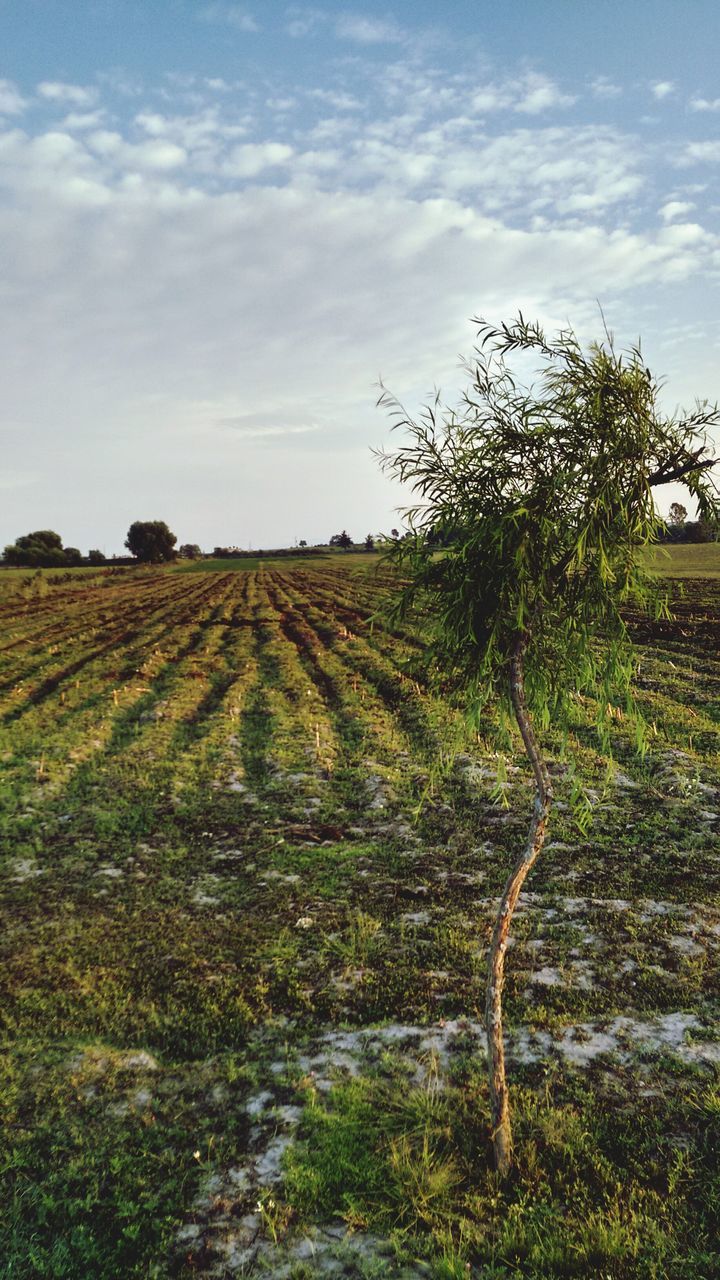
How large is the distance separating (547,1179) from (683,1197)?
3.48ft

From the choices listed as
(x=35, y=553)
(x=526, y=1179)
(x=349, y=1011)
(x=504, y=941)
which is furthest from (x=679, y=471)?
(x=35, y=553)

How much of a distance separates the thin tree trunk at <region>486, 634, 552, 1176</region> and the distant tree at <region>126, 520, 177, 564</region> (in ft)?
581

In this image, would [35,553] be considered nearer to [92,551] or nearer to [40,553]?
[40,553]

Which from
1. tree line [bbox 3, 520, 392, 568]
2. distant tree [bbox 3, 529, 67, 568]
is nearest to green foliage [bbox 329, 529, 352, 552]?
tree line [bbox 3, 520, 392, 568]

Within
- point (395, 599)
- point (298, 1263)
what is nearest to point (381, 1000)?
point (298, 1263)

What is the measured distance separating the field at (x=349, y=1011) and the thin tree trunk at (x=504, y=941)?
38 cm

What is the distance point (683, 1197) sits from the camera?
5.18m

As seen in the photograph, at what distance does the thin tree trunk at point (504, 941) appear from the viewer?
18.1ft

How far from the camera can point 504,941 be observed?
5.73 meters

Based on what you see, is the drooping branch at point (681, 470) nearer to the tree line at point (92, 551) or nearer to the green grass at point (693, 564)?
the green grass at point (693, 564)

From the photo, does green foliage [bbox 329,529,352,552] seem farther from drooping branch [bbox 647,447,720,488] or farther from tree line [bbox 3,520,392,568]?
drooping branch [bbox 647,447,720,488]

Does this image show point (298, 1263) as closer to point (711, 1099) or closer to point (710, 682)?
point (711, 1099)

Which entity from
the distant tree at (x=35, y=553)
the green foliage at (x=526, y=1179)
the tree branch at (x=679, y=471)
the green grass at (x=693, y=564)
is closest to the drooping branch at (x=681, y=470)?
the tree branch at (x=679, y=471)

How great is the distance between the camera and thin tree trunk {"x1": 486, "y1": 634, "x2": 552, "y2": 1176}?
5.51m
